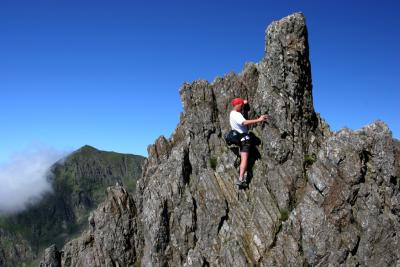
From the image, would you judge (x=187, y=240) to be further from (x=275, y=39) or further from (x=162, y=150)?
(x=275, y=39)

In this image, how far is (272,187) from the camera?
117ft

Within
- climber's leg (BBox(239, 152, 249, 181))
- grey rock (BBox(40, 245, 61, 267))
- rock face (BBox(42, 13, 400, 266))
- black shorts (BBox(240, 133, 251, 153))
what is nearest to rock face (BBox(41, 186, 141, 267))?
rock face (BBox(42, 13, 400, 266))

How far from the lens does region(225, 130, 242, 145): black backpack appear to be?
119 ft

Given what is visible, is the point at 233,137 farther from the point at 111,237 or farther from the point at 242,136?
the point at 111,237

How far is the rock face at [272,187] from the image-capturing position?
105 ft

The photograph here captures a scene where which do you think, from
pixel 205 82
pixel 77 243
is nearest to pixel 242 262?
pixel 205 82

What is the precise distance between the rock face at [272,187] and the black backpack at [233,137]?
1.84 metres

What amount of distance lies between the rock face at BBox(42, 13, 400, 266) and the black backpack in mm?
1842

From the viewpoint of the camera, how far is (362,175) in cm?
3272

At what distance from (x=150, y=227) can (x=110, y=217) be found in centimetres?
630

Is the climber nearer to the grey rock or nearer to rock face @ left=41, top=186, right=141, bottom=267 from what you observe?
rock face @ left=41, top=186, right=141, bottom=267

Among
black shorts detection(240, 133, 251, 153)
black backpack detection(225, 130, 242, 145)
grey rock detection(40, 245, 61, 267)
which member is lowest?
grey rock detection(40, 245, 61, 267)

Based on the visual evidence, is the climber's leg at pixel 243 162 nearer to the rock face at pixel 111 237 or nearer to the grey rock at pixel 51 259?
the rock face at pixel 111 237

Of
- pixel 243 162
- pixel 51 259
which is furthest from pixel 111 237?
pixel 243 162
